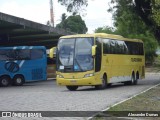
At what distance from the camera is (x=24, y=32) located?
37781mm

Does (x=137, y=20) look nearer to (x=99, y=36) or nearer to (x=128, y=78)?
(x=128, y=78)

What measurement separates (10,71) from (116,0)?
854cm

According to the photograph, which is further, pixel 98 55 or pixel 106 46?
pixel 106 46

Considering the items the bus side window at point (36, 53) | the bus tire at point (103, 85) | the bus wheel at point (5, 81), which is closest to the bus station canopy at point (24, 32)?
the bus side window at point (36, 53)

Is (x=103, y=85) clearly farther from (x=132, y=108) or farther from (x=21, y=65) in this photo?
(x=132, y=108)

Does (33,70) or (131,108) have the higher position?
(33,70)

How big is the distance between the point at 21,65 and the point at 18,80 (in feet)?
3.50

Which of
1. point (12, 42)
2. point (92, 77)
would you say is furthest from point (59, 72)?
point (12, 42)

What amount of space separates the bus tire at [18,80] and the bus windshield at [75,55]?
7669mm

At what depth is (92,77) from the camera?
80.6 feet

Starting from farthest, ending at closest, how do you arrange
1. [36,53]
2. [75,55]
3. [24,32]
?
[24,32]
[36,53]
[75,55]

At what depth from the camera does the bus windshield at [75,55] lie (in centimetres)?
2462

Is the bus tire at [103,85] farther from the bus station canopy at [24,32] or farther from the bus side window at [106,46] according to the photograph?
the bus station canopy at [24,32]

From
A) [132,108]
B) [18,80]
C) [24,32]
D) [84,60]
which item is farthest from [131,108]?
[24,32]
